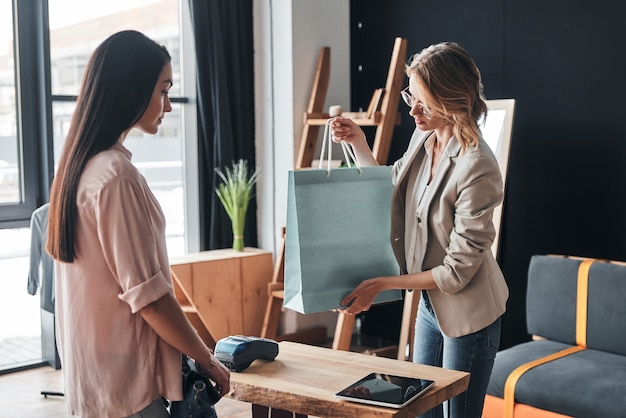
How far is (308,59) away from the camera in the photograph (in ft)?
16.3

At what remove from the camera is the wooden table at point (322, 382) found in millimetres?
1776

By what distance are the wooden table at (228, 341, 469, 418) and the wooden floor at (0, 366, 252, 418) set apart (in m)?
1.85

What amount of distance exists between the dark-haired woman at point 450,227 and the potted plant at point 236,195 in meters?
2.68

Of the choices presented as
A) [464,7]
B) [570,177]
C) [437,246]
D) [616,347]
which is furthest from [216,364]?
[464,7]

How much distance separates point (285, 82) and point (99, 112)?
344 centimetres

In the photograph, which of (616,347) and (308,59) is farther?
(308,59)

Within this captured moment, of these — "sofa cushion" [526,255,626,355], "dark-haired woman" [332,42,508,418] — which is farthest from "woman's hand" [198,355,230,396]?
"sofa cushion" [526,255,626,355]

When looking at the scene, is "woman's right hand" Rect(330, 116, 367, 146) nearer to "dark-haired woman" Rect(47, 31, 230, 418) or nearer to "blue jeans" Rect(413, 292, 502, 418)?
"blue jeans" Rect(413, 292, 502, 418)

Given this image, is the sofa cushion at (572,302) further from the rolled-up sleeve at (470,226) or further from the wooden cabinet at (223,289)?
the wooden cabinet at (223,289)

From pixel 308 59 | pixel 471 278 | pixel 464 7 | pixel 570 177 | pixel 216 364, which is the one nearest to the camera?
pixel 216 364

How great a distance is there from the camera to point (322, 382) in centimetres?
191

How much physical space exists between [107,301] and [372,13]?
384cm

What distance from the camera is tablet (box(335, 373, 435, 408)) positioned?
175cm

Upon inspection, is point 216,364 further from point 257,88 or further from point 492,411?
point 257,88
